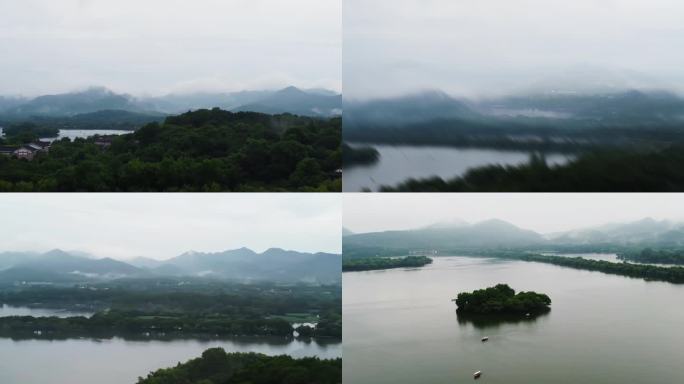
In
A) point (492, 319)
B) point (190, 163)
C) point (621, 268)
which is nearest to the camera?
point (492, 319)

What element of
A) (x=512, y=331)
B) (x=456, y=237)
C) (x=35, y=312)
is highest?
(x=456, y=237)

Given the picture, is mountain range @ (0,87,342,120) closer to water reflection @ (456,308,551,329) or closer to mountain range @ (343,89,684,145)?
mountain range @ (343,89,684,145)

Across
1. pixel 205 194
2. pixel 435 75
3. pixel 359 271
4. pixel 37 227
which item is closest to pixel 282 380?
pixel 359 271

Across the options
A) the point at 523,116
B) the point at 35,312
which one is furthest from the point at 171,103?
the point at 523,116

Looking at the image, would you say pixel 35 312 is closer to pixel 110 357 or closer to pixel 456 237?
pixel 110 357

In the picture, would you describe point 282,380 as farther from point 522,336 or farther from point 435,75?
point 435,75

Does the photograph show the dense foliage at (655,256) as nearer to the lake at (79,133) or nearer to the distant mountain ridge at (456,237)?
the distant mountain ridge at (456,237)

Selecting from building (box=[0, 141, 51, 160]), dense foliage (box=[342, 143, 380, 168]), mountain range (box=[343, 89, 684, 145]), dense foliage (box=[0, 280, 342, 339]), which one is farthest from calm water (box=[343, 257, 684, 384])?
building (box=[0, 141, 51, 160])
